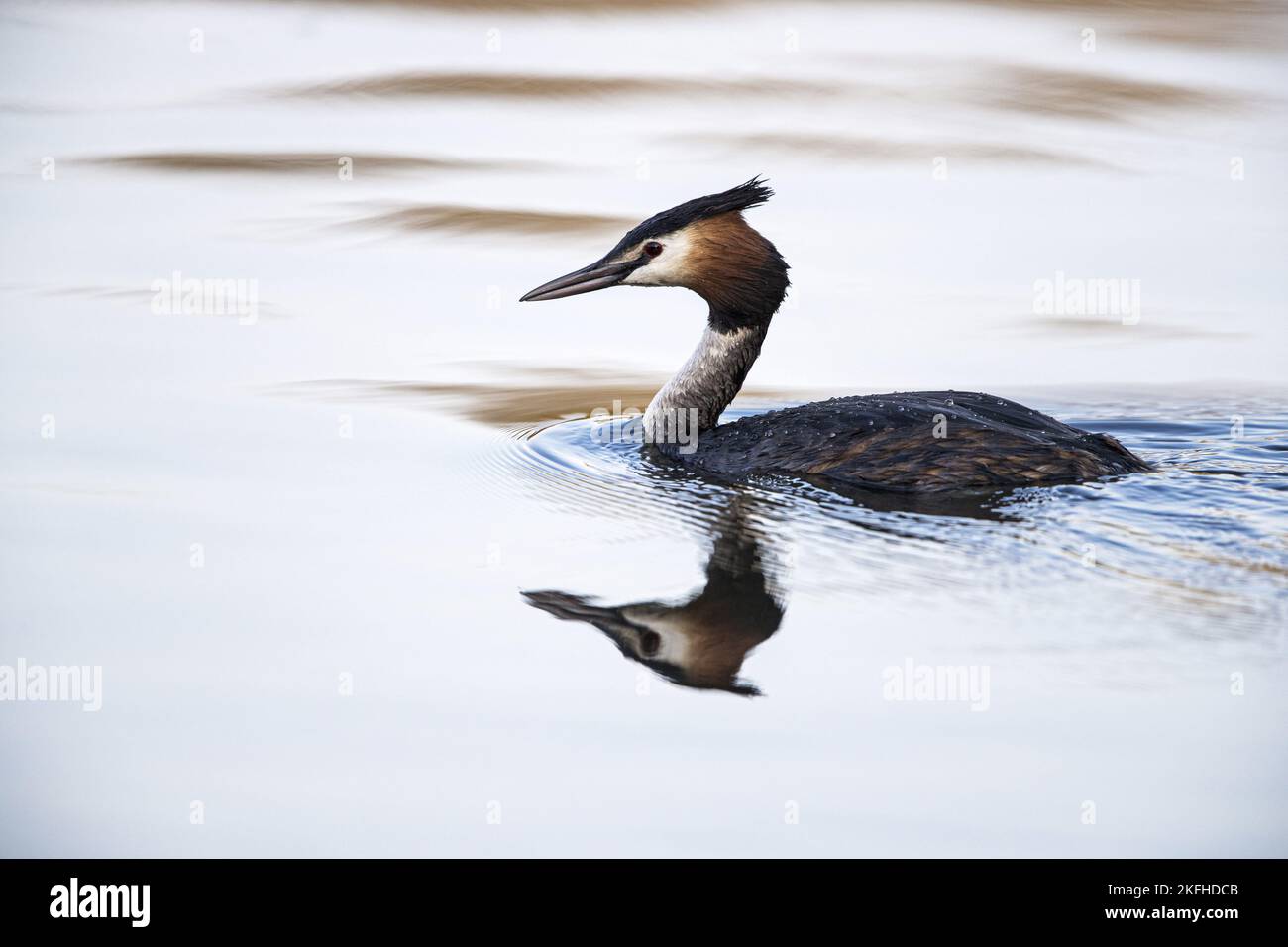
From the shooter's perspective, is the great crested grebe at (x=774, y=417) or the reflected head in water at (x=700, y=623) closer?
the reflected head in water at (x=700, y=623)

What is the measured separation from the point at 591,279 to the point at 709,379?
2.28 ft


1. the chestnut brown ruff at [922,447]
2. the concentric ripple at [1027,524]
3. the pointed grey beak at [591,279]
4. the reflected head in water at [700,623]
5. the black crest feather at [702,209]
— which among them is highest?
the black crest feather at [702,209]

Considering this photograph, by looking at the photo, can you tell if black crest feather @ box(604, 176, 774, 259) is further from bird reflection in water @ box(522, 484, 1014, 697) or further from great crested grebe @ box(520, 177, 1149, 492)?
bird reflection in water @ box(522, 484, 1014, 697)

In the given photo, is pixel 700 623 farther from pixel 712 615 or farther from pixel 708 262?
pixel 708 262

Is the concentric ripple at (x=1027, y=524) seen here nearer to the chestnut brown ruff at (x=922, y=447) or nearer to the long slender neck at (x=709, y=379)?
the chestnut brown ruff at (x=922, y=447)

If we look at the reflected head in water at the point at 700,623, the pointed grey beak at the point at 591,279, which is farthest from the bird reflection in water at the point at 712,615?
the pointed grey beak at the point at 591,279

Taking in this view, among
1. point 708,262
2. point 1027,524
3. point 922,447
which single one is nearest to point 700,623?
point 1027,524

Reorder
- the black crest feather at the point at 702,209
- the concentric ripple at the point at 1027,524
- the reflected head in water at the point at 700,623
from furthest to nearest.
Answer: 1. the black crest feather at the point at 702,209
2. the concentric ripple at the point at 1027,524
3. the reflected head in water at the point at 700,623

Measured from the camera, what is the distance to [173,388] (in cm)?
779

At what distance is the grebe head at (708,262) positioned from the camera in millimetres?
7031

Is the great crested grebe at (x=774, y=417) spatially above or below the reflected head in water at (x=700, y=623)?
above

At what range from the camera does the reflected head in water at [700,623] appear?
4898mm

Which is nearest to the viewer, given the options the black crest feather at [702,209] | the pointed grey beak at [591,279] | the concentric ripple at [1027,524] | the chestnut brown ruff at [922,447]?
the concentric ripple at [1027,524]

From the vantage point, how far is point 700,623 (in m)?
5.23
